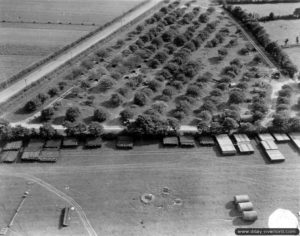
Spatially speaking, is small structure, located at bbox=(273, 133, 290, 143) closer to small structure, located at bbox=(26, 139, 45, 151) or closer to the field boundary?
small structure, located at bbox=(26, 139, 45, 151)

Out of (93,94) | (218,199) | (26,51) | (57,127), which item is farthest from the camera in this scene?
(26,51)

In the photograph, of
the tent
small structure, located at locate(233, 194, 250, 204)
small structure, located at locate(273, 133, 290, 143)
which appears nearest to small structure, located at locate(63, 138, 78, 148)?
small structure, located at locate(233, 194, 250, 204)

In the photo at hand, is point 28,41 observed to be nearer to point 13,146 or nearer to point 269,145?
point 13,146

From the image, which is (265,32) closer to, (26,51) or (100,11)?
(100,11)

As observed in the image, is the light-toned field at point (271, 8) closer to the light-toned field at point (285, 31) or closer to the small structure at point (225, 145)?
the light-toned field at point (285, 31)

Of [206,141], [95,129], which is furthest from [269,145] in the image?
[95,129]

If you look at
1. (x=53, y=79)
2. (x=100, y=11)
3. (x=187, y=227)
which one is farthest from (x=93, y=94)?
(x=100, y=11)
